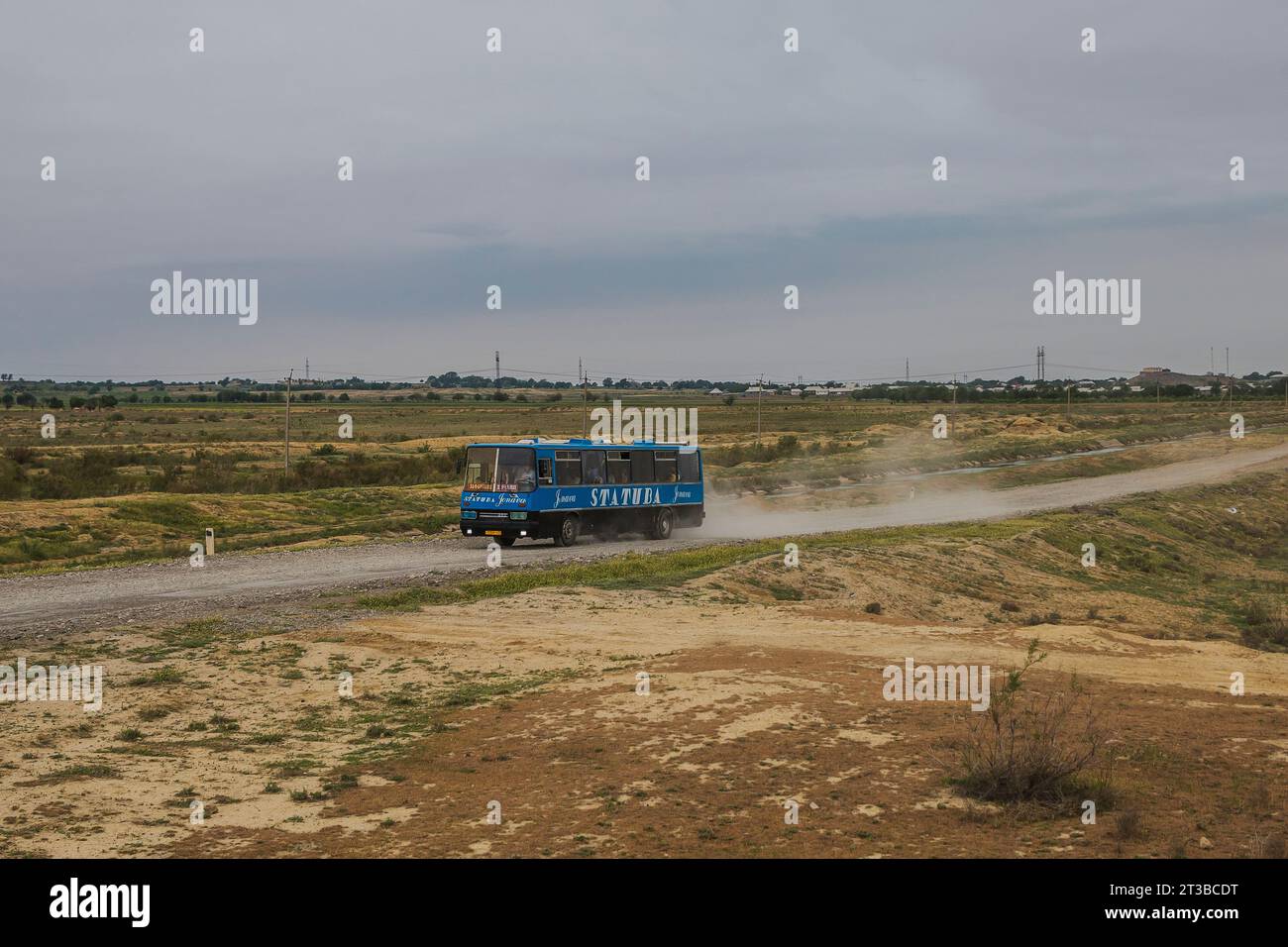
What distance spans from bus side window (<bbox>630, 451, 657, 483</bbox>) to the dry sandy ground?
52.0 ft

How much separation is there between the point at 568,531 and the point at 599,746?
72.2 ft

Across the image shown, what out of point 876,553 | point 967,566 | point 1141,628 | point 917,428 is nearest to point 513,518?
point 876,553

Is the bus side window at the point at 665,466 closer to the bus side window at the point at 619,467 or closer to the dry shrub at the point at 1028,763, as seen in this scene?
the bus side window at the point at 619,467

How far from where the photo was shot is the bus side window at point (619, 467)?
118 ft

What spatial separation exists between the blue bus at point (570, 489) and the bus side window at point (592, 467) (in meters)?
0.03

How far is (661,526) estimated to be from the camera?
3772 centimetres

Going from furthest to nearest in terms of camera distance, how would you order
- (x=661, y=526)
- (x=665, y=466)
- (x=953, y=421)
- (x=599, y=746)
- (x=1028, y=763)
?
(x=953, y=421) → (x=665, y=466) → (x=661, y=526) → (x=599, y=746) → (x=1028, y=763)

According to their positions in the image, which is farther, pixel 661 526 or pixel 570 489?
pixel 661 526

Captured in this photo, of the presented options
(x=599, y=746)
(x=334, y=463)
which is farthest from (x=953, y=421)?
(x=599, y=746)

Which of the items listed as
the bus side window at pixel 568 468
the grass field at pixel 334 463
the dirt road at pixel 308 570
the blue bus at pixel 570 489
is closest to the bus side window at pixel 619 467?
the blue bus at pixel 570 489

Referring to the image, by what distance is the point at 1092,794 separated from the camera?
10.5 metres

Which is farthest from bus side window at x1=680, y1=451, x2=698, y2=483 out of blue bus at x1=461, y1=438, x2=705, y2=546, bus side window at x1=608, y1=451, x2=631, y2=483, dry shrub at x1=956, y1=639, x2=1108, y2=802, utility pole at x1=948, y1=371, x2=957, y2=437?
utility pole at x1=948, y1=371, x2=957, y2=437

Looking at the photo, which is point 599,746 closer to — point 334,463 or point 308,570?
point 308,570
